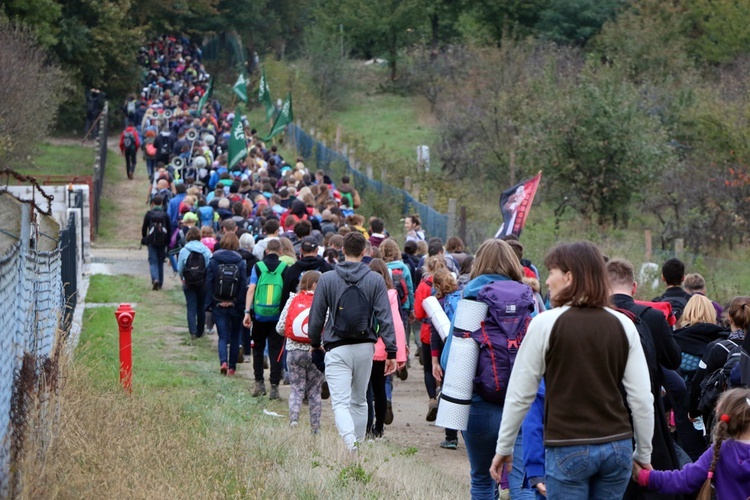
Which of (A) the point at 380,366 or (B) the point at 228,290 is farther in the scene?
(B) the point at 228,290

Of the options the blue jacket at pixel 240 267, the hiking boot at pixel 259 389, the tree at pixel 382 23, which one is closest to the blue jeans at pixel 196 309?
the blue jacket at pixel 240 267

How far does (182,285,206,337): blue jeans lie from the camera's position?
53.6 feet

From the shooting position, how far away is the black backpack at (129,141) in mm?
37094

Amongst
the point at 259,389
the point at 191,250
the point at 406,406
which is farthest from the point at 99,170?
the point at 406,406

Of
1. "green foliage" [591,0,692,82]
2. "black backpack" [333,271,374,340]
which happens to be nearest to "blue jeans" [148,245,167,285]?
"black backpack" [333,271,374,340]

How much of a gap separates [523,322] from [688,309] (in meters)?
2.85

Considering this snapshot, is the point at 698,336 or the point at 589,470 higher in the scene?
the point at 589,470

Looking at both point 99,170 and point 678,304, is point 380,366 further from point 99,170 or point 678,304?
point 99,170

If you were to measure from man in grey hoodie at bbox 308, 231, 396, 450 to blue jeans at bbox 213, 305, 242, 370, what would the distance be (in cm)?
479

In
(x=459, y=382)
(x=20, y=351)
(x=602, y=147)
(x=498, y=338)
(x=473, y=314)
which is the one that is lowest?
(x=459, y=382)

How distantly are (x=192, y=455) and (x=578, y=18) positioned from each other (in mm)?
57065

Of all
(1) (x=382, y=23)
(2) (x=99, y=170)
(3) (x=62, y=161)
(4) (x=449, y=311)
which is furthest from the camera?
(1) (x=382, y=23)

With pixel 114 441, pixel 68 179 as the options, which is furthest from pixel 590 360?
pixel 68 179

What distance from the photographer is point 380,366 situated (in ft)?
33.7
